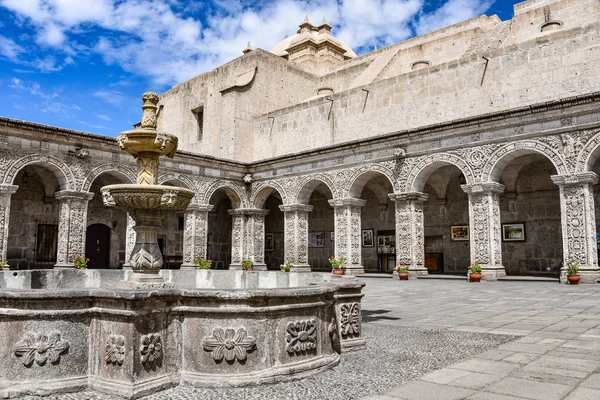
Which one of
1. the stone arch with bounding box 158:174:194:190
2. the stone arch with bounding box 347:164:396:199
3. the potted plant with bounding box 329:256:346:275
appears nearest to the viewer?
the stone arch with bounding box 347:164:396:199

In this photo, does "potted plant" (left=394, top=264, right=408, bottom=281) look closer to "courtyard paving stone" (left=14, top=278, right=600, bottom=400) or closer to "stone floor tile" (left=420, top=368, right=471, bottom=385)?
"courtyard paving stone" (left=14, top=278, right=600, bottom=400)

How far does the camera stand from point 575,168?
13.4m

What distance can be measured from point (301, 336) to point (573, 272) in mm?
11287

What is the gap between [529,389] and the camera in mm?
3834

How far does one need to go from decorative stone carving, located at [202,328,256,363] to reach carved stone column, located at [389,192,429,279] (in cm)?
1309

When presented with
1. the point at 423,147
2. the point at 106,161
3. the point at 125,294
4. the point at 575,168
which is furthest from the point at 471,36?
the point at 125,294

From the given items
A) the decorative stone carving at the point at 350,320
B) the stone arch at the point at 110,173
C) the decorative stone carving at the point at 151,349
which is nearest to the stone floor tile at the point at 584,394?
the decorative stone carving at the point at 350,320

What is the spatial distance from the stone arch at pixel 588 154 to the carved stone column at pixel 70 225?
1498cm

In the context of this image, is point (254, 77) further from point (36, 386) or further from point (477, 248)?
point (36, 386)

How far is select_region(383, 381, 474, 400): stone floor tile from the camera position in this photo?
3.67m

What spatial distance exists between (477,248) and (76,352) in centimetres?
1328

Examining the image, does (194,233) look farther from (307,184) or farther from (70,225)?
(70,225)

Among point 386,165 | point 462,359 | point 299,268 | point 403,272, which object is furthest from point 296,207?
point 462,359

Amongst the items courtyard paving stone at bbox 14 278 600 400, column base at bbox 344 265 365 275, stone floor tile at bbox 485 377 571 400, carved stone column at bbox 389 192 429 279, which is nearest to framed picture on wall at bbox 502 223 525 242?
carved stone column at bbox 389 192 429 279
